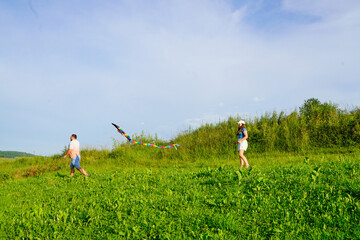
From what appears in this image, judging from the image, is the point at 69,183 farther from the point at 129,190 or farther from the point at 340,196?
the point at 340,196

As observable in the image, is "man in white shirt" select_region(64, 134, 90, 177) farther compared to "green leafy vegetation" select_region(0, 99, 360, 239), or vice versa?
"man in white shirt" select_region(64, 134, 90, 177)

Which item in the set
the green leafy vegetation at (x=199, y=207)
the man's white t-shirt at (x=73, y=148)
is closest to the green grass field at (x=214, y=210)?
the green leafy vegetation at (x=199, y=207)

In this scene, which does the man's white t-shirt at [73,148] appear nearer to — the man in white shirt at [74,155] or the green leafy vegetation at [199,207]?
the man in white shirt at [74,155]

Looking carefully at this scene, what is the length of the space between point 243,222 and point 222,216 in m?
0.47

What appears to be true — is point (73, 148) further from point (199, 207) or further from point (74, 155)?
point (199, 207)

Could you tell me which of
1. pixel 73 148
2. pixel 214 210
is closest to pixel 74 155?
pixel 73 148

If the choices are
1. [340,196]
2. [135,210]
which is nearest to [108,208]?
[135,210]

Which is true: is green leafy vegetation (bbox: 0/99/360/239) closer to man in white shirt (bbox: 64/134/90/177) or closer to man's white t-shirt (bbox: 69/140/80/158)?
man in white shirt (bbox: 64/134/90/177)

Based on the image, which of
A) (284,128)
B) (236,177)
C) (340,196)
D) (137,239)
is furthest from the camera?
(284,128)

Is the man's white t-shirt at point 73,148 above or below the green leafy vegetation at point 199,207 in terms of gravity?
above

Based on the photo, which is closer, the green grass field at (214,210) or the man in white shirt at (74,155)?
the green grass field at (214,210)

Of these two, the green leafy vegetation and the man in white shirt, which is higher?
the man in white shirt

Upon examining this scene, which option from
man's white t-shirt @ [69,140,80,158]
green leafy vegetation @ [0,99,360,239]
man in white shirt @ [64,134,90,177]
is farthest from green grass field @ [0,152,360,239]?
man's white t-shirt @ [69,140,80,158]

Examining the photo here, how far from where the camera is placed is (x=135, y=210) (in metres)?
6.51
